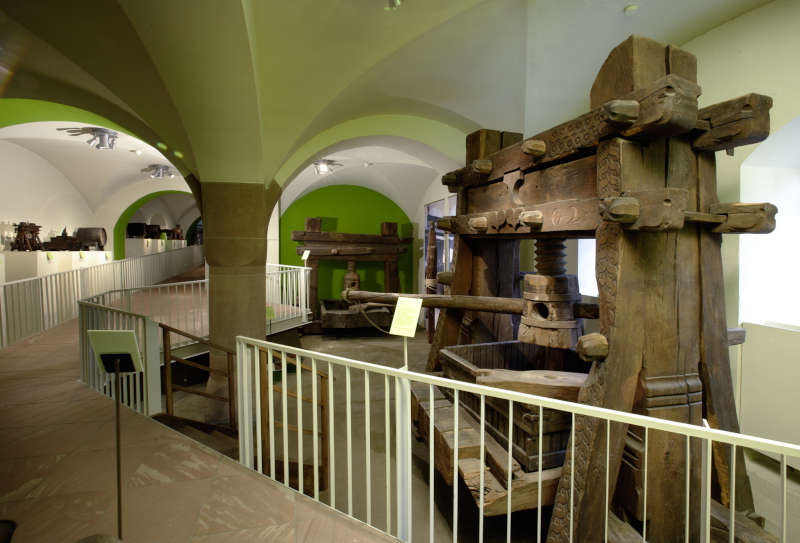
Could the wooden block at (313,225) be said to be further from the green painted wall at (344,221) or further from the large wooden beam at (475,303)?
the large wooden beam at (475,303)

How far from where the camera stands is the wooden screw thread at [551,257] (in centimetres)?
296

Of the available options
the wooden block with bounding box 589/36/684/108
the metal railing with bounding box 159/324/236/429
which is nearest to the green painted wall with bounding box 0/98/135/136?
the metal railing with bounding box 159/324/236/429

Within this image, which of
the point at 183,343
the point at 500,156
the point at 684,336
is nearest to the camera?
the point at 684,336

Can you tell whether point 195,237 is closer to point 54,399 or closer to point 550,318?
point 54,399

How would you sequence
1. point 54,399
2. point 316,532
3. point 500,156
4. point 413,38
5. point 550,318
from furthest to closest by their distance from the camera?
point 413,38, point 54,399, point 500,156, point 550,318, point 316,532

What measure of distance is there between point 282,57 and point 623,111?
326 cm

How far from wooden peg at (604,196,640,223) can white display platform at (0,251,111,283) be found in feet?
30.6

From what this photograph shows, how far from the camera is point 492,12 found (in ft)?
11.9

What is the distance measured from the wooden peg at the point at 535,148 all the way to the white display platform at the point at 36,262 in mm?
8848

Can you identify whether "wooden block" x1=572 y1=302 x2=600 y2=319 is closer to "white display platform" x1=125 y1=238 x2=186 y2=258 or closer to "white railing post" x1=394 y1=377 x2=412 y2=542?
"white railing post" x1=394 y1=377 x2=412 y2=542

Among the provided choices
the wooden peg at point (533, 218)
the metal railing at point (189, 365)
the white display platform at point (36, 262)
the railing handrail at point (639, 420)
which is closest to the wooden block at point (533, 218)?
the wooden peg at point (533, 218)

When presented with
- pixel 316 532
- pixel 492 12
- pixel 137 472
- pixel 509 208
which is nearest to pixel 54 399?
pixel 137 472

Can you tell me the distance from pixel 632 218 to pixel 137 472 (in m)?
3.22

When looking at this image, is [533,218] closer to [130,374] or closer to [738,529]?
[738,529]
